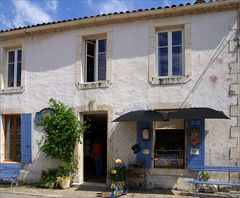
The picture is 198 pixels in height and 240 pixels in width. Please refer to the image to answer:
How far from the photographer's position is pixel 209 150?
10516 millimetres

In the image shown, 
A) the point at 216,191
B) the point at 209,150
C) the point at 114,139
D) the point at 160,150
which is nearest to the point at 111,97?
the point at 114,139

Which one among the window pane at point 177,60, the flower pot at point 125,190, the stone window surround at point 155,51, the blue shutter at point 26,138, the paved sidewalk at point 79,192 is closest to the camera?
the paved sidewalk at point 79,192

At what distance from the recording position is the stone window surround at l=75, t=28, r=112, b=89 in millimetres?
11773

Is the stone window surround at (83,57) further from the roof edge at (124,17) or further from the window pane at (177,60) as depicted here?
the window pane at (177,60)

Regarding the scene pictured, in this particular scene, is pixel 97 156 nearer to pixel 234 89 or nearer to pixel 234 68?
pixel 234 89

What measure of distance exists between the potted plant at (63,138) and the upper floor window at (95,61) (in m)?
1.28

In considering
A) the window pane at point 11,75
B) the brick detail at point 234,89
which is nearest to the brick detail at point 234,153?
the brick detail at point 234,89

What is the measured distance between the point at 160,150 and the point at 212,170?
165cm

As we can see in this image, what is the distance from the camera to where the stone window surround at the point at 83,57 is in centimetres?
1177

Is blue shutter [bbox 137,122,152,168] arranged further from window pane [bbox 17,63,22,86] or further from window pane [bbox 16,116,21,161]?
window pane [bbox 17,63,22,86]

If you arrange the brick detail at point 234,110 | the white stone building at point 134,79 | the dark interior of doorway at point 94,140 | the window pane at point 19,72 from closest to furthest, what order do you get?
the brick detail at point 234,110
the white stone building at point 134,79
the window pane at point 19,72
the dark interior of doorway at point 94,140

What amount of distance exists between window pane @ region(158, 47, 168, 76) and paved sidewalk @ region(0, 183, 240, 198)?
332cm

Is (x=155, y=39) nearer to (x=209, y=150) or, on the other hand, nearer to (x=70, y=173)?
(x=209, y=150)

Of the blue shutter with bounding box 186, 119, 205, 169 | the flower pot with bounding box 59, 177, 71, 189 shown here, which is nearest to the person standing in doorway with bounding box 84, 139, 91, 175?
the flower pot with bounding box 59, 177, 71, 189
